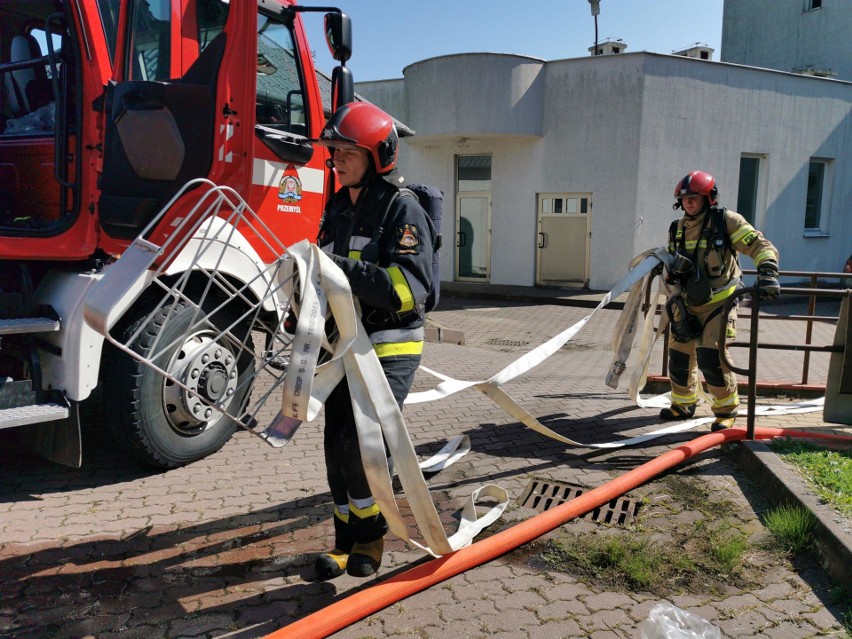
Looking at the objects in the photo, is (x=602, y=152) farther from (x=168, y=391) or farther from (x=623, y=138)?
(x=168, y=391)

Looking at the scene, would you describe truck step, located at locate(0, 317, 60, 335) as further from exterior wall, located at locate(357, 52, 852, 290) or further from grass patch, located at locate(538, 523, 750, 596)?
exterior wall, located at locate(357, 52, 852, 290)

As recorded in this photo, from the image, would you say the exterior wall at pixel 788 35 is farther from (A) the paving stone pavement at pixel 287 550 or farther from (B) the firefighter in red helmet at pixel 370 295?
(B) the firefighter in red helmet at pixel 370 295

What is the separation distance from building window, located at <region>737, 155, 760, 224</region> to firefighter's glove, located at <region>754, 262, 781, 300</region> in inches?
545

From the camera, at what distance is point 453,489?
14.1ft

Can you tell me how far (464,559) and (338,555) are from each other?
1.96 feet

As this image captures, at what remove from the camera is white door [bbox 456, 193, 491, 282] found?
704 inches

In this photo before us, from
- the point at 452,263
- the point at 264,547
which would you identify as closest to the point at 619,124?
the point at 452,263

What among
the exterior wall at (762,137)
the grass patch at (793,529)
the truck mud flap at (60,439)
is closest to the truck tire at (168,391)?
the truck mud flap at (60,439)

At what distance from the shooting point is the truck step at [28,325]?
3.64 meters

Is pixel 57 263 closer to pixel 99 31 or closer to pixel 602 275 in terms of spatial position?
pixel 99 31

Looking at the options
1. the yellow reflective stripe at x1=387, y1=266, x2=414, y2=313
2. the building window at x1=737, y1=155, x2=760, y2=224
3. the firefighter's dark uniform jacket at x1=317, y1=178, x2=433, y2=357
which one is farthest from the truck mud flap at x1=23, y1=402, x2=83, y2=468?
the building window at x1=737, y1=155, x2=760, y2=224

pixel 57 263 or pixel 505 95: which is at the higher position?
pixel 505 95

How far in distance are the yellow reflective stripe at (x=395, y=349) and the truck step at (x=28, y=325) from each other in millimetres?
1995

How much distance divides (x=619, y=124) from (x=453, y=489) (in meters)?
13.6
